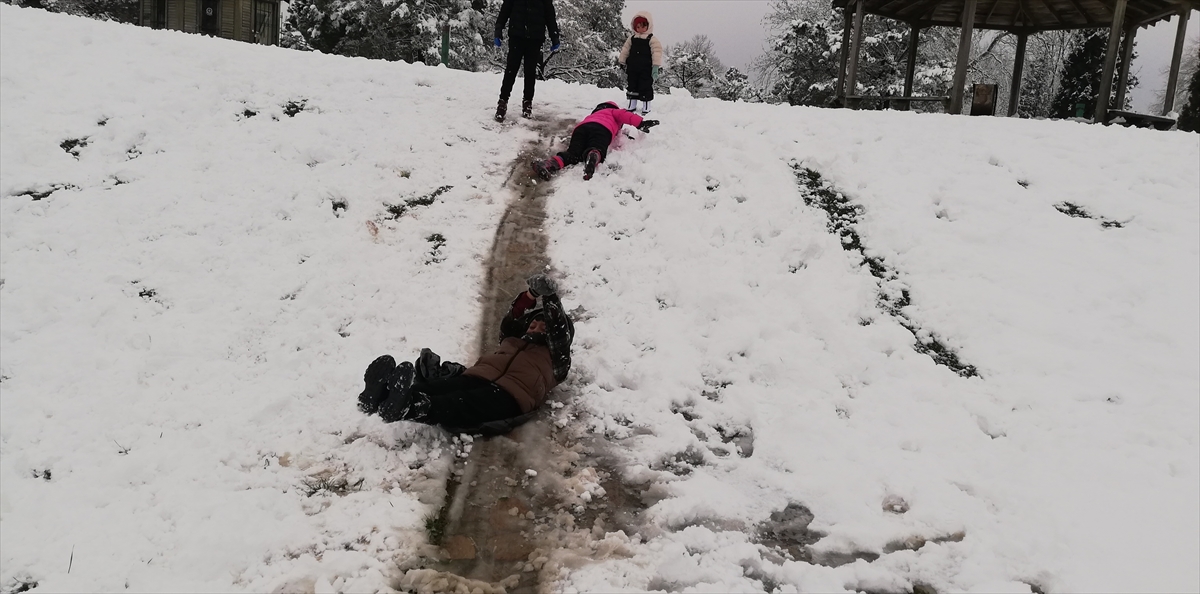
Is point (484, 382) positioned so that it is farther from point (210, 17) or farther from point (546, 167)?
point (210, 17)

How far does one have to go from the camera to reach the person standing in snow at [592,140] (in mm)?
8320

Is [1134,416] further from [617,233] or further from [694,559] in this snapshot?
[617,233]

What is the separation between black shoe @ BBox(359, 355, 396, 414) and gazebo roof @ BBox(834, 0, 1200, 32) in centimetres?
1469

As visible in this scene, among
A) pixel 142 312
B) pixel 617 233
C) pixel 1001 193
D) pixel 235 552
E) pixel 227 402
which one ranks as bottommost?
pixel 235 552

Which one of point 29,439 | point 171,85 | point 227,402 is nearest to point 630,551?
point 227,402

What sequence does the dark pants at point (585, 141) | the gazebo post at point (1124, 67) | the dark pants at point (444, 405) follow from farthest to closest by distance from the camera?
1. the gazebo post at point (1124, 67)
2. the dark pants at point (585, 141)
3. the dark pants at point (444, 405)

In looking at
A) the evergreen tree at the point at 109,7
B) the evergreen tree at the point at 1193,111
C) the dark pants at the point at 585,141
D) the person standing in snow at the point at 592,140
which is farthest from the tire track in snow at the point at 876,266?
the evergreen tree at the point at 109,7

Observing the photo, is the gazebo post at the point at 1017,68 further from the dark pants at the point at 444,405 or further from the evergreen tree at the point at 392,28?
the dark pants at the point at 444,405

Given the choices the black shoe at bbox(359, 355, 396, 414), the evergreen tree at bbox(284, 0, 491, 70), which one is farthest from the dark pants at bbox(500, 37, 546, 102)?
the evergreen tree at bbox(284, 0, 491, 70)

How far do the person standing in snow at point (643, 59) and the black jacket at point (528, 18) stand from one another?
1361 mm

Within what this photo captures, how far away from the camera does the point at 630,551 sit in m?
3.47

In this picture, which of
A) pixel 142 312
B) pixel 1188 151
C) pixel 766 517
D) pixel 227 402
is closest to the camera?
pixel 766 517

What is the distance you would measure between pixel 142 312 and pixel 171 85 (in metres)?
4.87

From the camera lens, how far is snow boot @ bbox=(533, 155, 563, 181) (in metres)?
8.35
